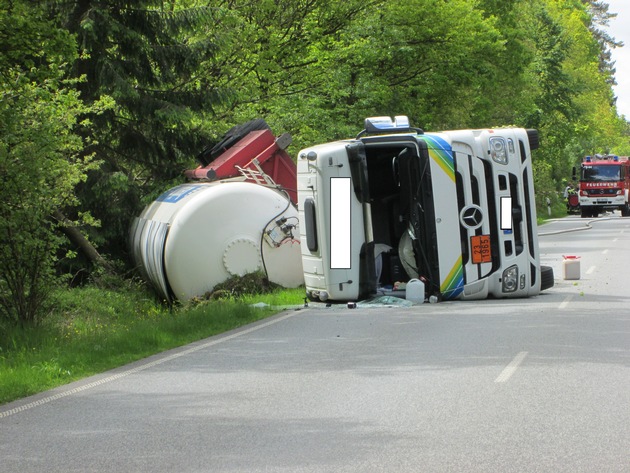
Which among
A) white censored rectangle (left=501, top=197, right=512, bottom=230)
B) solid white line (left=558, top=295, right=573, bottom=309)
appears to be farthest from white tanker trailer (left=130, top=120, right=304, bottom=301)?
solid white line (left=558, top=295, right=573, bottom=309)

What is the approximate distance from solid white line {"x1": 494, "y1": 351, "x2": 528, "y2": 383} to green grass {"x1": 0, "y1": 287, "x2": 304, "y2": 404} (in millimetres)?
3910

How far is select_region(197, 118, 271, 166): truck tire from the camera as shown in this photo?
75.2ft

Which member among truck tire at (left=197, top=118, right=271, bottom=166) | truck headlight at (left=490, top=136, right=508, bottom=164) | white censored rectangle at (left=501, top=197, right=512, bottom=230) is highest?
truck tire at (left=197, top=118, right=271, bottom=166)

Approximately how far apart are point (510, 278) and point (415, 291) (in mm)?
1540

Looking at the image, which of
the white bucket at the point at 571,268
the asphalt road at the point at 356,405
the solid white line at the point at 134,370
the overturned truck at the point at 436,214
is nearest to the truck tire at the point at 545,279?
the overturned truck at the point at 436,214

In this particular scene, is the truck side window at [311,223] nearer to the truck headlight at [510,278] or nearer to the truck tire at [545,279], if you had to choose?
the truck headlight at [510,278]

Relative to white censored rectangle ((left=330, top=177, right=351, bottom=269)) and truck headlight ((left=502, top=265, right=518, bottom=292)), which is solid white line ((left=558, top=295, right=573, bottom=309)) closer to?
truck headlight ((left=502, top=265, right=518, bottom=292))

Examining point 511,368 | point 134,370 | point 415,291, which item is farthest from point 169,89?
point 511,368

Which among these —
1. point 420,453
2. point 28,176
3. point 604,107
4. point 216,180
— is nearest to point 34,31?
point 28,176

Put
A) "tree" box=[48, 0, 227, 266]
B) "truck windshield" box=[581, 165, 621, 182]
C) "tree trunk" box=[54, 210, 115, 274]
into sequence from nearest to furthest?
1. "tree" box=[48, 0, 227, 266]
2. "tree trunk" box=[54, 210, 115, 274]
3. "truck windshield" box=[581, 165, 621, 182]

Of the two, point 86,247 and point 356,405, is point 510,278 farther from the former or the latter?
point 86,247

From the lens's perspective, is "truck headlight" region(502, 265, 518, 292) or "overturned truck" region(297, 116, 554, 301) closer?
"overturned truck" region(297, 116, 554, 301)

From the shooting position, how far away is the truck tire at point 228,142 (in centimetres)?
2292

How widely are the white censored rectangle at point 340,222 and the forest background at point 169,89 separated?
154 inches
